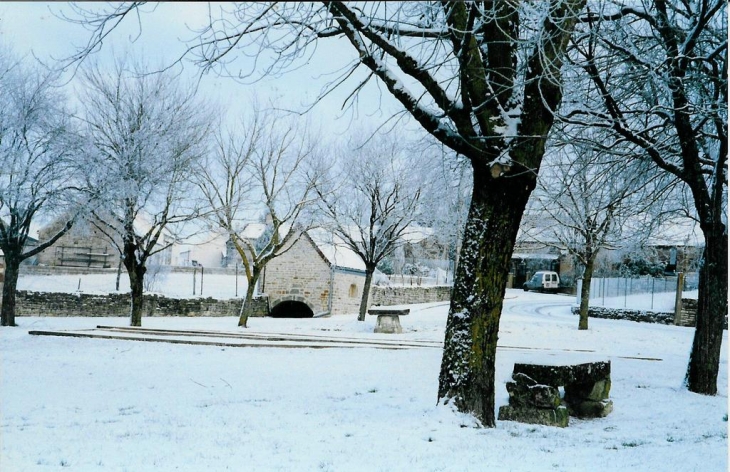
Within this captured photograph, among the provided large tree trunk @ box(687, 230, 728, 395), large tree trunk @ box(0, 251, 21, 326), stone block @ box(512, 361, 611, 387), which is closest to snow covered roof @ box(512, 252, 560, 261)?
large tree trunk @ box(0, 251, 21, 326)

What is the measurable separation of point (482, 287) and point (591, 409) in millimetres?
2415

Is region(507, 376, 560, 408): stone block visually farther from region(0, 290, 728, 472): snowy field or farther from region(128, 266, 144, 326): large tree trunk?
region(128, 266, 144, 326): large tree trunk

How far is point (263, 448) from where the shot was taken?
4.47m

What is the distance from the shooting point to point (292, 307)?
30484mm

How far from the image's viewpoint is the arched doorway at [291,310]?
96.5ft

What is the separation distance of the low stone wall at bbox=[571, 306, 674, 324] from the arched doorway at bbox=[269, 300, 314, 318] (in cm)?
1259

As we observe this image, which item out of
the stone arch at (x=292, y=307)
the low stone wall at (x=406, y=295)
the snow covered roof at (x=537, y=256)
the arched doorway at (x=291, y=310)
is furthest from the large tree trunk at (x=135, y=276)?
the snow covered roof at (x=537, y=256)

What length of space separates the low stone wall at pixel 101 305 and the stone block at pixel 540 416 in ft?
59.8

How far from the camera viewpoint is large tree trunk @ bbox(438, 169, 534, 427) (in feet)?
17.9

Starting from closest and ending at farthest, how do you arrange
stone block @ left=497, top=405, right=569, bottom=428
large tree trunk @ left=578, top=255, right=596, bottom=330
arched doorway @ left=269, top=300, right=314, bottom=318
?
1. stone block @ left=497, top=405, right=569, bottom=428
2. large tree trunk @ left=578, top=255, right=596, bottom=330
3. arched doorway @ left=269, top=300, right=314, bottom=318

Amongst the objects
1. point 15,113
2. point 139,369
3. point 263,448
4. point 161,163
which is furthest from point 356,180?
point 263,448

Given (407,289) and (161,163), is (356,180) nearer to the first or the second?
(161,163)

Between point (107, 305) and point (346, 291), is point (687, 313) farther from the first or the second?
point (107, 305)

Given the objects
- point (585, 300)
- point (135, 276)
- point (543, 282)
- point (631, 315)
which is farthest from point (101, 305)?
point (543, 282)
